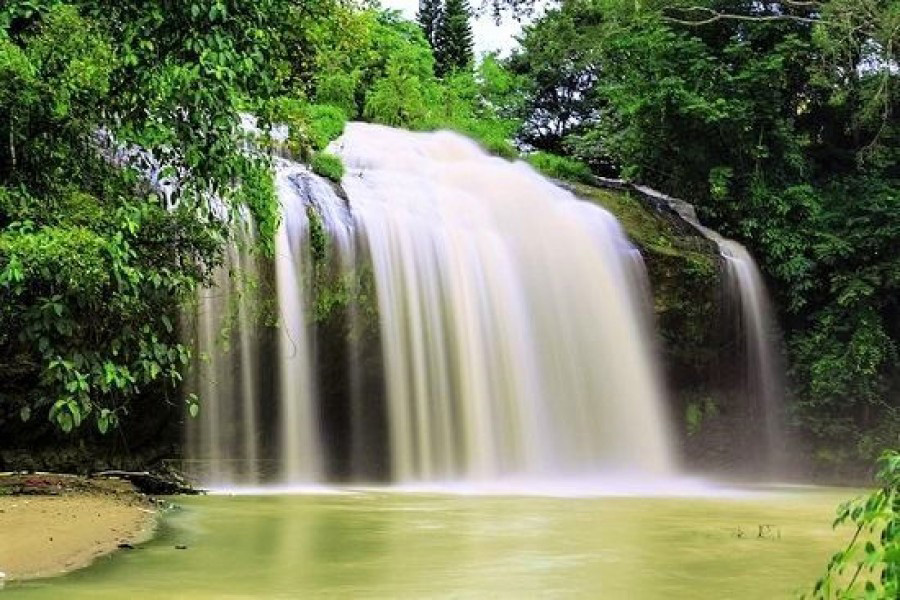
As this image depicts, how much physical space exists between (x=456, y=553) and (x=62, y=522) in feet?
8.18

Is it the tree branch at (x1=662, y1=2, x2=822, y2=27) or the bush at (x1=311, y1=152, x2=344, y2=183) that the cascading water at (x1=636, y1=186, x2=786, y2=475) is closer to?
the tree branch at (x1=662, y1=2, x2=822, y2=27)

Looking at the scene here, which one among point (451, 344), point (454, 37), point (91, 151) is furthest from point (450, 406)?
point (454, 37)

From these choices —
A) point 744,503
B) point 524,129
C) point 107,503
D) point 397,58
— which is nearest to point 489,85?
A: point 524,129

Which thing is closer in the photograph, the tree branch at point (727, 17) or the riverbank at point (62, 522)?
the riverbank at point (62, 522)

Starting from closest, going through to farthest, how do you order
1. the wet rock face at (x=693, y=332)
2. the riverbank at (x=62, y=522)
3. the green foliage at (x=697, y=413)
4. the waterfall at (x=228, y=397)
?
the riverbank at (x=62, y=522) < the waterfall at (x=228, y=397) < the wet rock face at (x=693, y=332) < the green foliage at (x=697, y=413)

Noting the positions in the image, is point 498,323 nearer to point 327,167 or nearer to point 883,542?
point 327,167

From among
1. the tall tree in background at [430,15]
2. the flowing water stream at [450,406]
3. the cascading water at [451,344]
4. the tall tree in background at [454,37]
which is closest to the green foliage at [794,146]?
the flowing water stream at [450,406]

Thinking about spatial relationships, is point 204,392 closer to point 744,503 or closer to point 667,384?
point 744,503

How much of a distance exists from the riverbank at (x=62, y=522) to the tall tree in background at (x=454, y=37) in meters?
31.1

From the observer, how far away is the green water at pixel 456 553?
472cm

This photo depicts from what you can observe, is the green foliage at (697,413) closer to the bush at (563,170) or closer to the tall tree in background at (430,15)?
the bush at (563,170)

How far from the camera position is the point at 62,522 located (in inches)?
246

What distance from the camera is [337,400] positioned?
12.5 m

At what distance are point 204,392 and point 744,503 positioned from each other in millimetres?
6080
